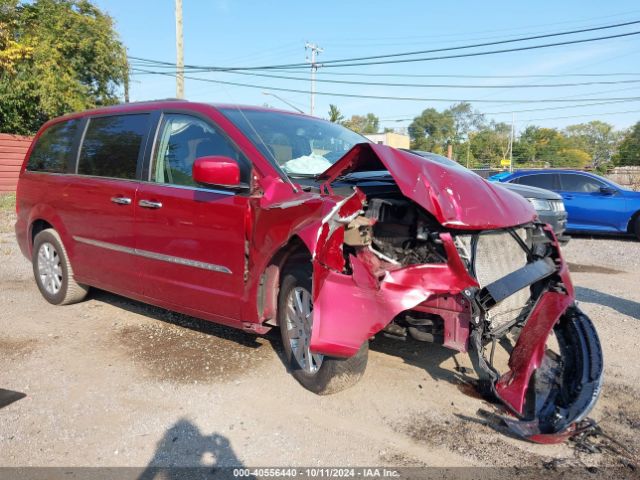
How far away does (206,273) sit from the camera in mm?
3877

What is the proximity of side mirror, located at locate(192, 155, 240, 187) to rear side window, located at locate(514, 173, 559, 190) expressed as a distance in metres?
9.37

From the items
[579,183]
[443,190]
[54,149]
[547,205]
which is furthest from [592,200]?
[54,149]

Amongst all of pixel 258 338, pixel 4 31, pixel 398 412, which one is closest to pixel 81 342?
pixel 258 338

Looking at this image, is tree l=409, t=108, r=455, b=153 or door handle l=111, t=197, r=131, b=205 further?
tree l=409, t=108, r=455, b=153

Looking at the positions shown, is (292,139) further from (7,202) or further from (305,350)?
(7,202)

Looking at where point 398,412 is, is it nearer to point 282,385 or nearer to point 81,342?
point 282,385

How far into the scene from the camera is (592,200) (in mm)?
10859

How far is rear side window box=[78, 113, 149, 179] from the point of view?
4.49 m

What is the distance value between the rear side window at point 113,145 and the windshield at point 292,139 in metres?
0.98

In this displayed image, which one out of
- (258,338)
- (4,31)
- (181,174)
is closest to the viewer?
(181,174)

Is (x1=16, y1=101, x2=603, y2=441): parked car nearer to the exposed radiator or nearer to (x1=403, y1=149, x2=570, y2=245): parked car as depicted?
the exposed radiator

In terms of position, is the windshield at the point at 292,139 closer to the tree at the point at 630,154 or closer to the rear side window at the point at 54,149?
the rear side window at the point at 54,149

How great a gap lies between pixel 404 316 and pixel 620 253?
7.67 m

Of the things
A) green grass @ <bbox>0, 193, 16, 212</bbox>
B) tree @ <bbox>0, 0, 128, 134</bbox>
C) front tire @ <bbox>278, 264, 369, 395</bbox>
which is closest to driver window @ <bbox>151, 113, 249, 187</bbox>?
front tire @ <bbox>278, 264, 369, 395</bbox>
